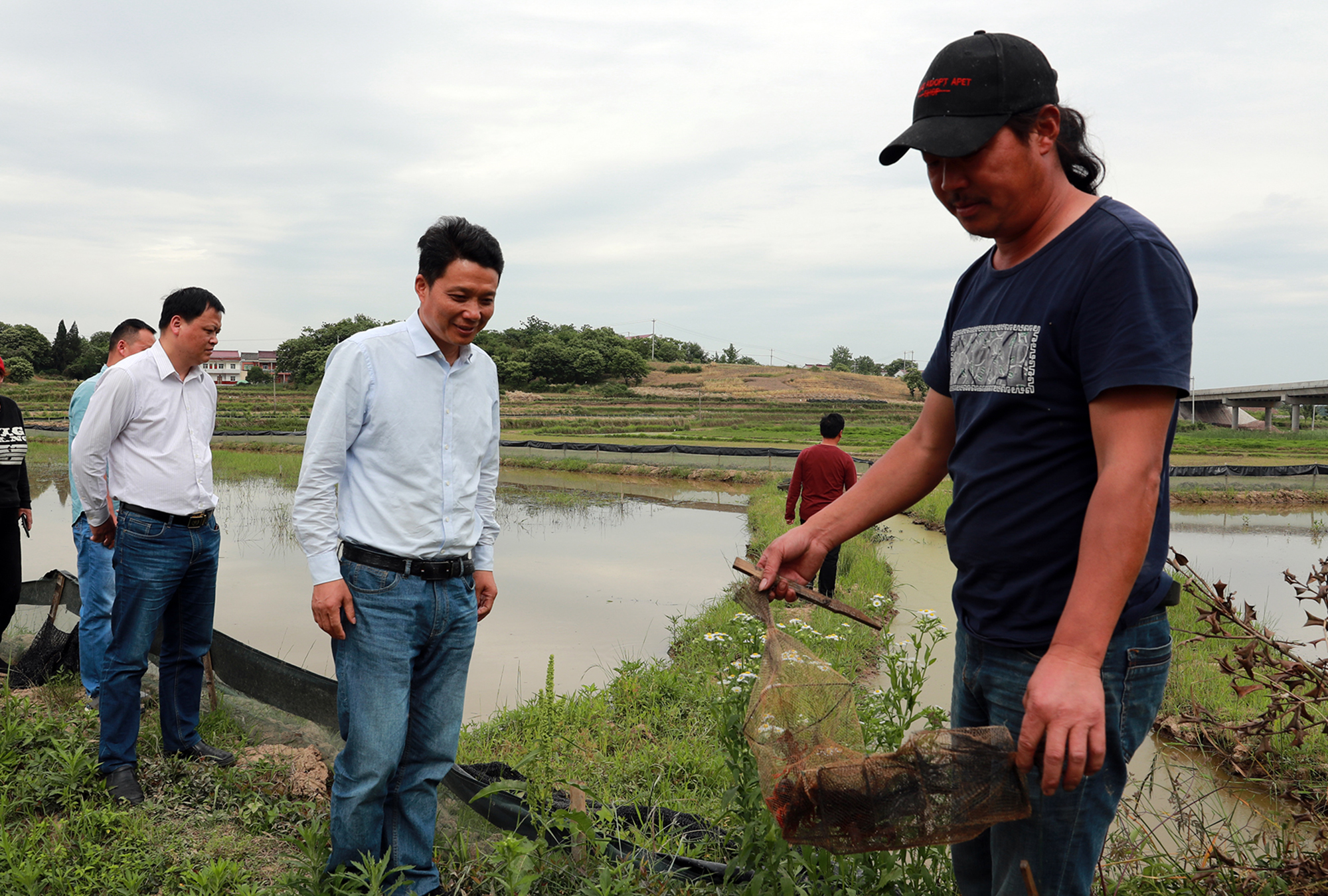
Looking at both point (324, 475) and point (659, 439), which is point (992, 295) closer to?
point (324, 475)

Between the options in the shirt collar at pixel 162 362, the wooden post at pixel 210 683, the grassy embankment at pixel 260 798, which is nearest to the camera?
the grassy embankment at pixel 260 798

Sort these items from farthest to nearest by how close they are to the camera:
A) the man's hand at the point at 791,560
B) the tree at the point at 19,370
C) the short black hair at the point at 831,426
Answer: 1. the tree at the point at 19,370
2. the short black hair at the point at 831,426
3. the man's hand at the point at 791,560

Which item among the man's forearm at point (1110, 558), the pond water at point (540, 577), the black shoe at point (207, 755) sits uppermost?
the man's forearm at point (1110, 558)

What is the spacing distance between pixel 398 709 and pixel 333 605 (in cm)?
33

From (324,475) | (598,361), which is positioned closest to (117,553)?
(324,475)

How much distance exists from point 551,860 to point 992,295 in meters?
1.90

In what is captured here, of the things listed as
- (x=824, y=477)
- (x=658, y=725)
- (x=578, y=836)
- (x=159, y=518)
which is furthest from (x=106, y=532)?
(x=824, y=477)

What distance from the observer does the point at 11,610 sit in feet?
14.5

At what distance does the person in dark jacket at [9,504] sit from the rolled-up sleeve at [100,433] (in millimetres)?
1299

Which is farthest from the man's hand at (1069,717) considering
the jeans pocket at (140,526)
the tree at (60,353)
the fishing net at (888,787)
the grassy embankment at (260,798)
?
the tree at (60,353)

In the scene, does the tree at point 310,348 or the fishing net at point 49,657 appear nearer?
the fishing net at point 49,657

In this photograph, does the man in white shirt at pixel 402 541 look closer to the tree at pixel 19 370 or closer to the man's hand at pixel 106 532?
the man's hand at pixel 106 532

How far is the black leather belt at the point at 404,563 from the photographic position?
238 centimetres

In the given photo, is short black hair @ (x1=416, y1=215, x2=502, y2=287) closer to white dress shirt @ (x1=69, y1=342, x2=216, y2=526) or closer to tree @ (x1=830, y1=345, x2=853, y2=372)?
white dress shirt @ (x1=69, y1=342, x2=216, y2=526)
